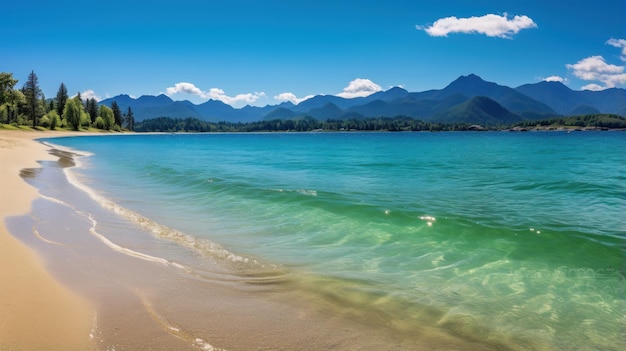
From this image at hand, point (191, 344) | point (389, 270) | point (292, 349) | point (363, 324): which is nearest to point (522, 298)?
point (389, 270)

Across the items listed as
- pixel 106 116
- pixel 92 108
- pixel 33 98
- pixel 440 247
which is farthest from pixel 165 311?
pixel 92 108

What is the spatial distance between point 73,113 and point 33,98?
2358cm

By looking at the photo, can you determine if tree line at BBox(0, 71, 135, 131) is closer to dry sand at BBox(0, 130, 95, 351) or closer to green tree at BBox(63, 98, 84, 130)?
green tree at BBox(63, 98, 84, 130)

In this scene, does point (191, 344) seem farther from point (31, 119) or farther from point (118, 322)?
point (31, 119)

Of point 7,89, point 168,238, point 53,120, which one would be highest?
point 7,89

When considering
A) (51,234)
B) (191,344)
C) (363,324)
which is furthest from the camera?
(51,234)

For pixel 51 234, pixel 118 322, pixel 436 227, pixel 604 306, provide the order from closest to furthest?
pixel 118 322, pixel 604 306, pixel 51 234, pixel 436 227

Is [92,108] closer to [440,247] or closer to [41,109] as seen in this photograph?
[41,109]

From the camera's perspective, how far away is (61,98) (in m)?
161

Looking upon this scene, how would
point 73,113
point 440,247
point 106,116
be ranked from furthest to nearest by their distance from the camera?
point 106,116
point 73,113
point 440,247

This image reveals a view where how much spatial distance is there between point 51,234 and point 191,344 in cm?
794

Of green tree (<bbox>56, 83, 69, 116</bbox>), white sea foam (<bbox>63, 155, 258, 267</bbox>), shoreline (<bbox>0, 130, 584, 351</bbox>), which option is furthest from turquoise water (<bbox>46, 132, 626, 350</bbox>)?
green tree (<bbox>56, 83, 69, 116</bbox>)

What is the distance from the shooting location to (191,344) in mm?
4691

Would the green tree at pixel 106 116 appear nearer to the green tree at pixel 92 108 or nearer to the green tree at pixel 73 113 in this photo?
the green tree at pixel 92 108
